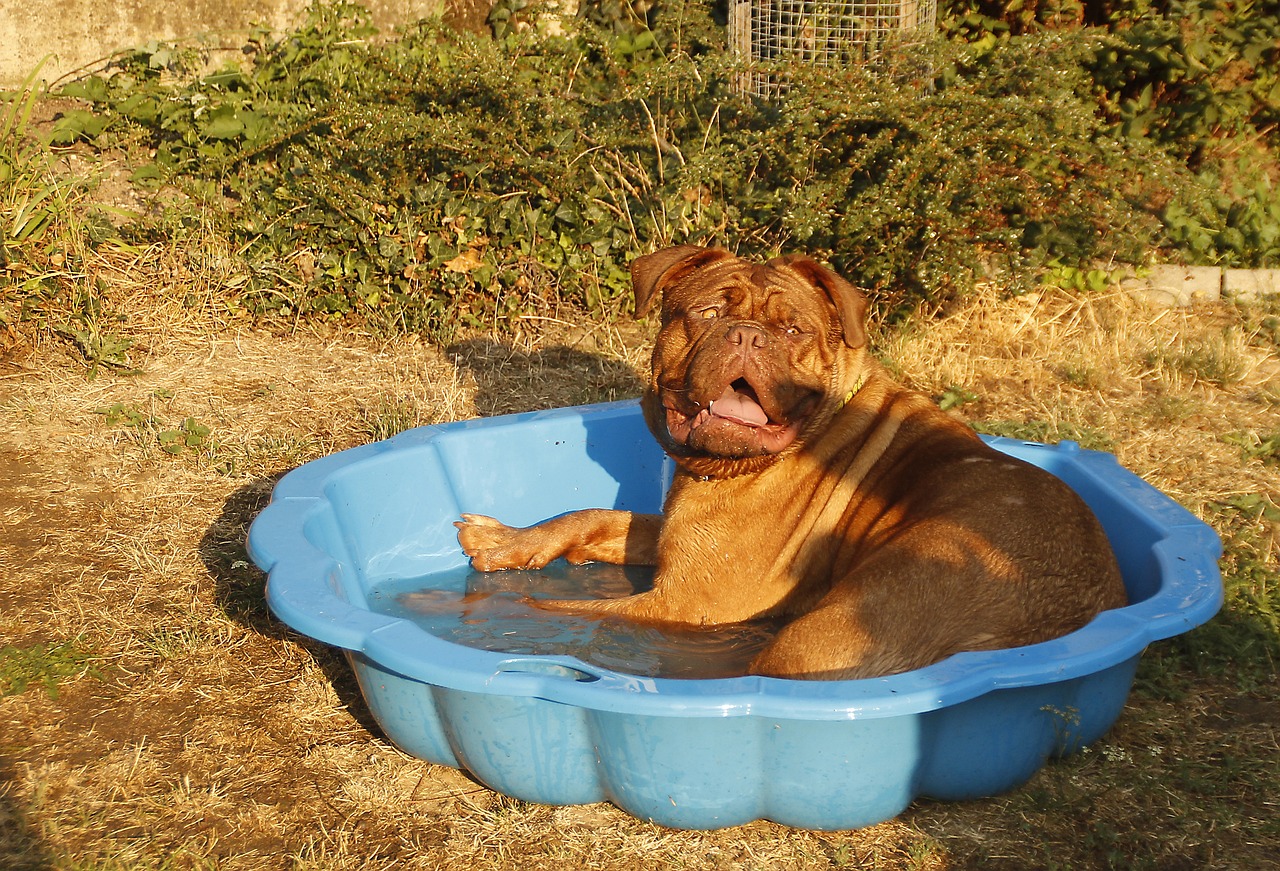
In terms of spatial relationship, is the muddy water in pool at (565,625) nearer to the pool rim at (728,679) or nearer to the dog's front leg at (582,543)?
the dog's front leg at (582,543)

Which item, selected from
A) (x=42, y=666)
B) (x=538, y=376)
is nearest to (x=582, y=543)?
(x=538, y=376)

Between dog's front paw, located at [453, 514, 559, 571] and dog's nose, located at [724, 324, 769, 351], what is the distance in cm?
161

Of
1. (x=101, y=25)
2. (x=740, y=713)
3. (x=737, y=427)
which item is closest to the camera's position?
(x=740, y=713)

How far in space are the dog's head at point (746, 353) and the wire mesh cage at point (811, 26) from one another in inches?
130

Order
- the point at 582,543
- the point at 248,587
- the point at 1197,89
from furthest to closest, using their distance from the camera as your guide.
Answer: the point at 1197,89 → the point at 582,543 → the point at 248,587

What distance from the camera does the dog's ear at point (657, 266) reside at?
480 cm

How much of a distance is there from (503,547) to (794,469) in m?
1.57

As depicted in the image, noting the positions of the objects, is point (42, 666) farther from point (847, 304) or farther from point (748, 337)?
point (847, 304)

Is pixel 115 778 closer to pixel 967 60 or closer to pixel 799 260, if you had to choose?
pixel 799 260

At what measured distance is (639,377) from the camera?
740 centimetres

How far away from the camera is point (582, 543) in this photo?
18.4ft

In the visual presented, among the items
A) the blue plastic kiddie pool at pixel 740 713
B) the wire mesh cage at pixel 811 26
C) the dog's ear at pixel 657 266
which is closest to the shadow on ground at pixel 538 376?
the wire mesh cage at pixel 811 26

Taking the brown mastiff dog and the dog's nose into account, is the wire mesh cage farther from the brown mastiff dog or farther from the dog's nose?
the dog's nose

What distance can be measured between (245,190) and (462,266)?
163cm
